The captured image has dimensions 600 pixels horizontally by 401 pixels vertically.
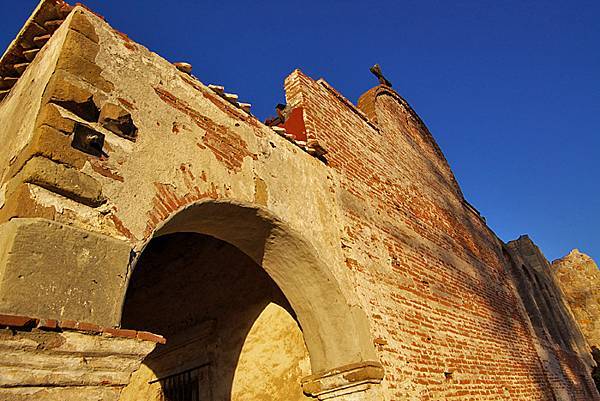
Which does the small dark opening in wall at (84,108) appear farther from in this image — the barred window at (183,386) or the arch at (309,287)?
the barred window at (183,386)

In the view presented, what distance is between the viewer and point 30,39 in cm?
313

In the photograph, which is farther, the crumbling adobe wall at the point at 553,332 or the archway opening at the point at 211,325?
the crumbling adobe wall at the point at 553,332

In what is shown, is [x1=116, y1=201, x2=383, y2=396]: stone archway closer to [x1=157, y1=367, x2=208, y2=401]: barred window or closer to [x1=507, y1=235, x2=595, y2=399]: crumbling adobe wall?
[x1=157, y1=367, x2=208, y2=401]: barred window

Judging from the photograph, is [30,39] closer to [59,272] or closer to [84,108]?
[84,108]

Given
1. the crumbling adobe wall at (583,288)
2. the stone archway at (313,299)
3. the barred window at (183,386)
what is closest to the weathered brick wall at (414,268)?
the stone archway at (313,299)

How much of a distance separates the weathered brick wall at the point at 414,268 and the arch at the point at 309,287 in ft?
1.28

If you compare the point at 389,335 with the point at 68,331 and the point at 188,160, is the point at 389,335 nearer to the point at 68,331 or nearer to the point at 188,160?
the point at 188,160

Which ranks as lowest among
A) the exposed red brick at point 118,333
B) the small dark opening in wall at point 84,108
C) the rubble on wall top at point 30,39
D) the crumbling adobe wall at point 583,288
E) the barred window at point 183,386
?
the exposed red brick at point 118,333

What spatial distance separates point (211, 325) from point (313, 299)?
2047mm

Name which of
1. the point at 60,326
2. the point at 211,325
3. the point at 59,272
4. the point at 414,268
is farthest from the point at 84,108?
the point at 414,268

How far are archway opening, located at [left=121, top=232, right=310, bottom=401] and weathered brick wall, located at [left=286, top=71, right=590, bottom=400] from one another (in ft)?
3.82

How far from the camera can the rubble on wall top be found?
115 inches

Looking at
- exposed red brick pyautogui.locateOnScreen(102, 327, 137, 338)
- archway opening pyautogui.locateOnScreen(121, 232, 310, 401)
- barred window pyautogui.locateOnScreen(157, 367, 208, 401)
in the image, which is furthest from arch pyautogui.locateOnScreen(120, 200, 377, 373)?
barred window pyautogui.locateOnScreen(157, 367, 208, 401)

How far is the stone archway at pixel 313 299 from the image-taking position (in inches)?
148
